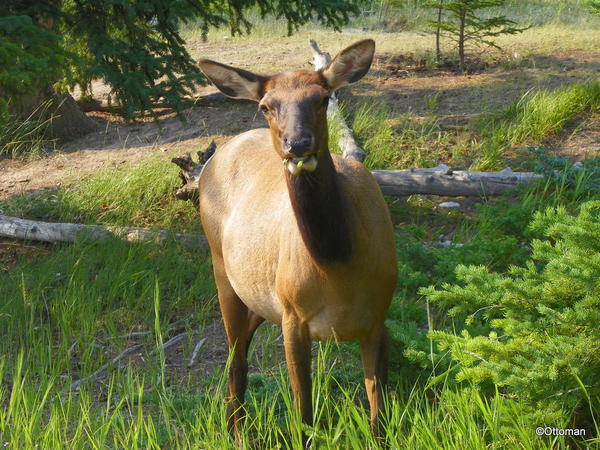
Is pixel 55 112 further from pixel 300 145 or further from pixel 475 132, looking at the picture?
pixel 300 145

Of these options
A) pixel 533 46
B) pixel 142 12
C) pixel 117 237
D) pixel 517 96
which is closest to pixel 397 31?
pixel 533 46

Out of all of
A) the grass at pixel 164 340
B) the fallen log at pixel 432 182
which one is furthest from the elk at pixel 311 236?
the fallen log at pixel 432 182

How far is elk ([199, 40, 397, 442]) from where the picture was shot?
3.96m

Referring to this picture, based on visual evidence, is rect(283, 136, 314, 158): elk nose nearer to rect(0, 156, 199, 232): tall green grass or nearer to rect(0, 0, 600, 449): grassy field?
rect(0, 0, 600, 449): grassy field

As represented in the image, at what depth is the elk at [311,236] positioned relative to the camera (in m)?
3.96

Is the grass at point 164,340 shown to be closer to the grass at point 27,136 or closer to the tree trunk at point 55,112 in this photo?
the grass at point 27,136

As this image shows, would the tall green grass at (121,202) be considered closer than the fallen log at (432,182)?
No

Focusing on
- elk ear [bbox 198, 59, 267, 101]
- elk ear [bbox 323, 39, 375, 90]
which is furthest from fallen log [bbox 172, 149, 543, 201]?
elk ear [bbox 323, 39, 375, 90]

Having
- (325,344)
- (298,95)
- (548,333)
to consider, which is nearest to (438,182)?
(325,344)

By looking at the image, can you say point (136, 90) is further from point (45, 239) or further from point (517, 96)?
point (517, 96)

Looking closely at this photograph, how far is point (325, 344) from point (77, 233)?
3.33 meters

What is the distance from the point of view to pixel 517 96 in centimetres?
1067

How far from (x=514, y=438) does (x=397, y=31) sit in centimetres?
1435

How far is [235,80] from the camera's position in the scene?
14.7 ft
